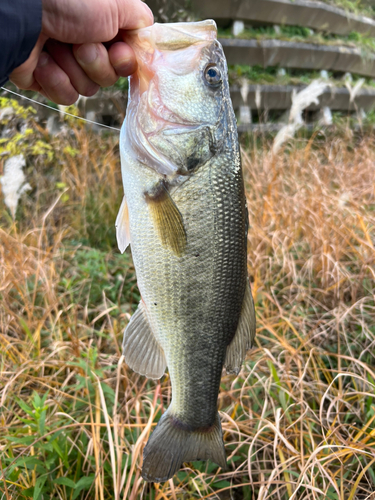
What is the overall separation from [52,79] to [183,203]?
85 centimetres

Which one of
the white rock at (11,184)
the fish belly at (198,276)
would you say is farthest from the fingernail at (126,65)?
the white rock at (11,184)

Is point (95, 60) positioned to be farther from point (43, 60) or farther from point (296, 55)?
point (296, 55)

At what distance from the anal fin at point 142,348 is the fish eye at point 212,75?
0.81 meters

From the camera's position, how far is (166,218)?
1130 mm

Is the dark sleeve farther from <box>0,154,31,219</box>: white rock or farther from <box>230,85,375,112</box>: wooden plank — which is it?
<box>230,85,375,112</box>: wooden plank

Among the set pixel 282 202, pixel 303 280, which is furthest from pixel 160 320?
pixel 282 202

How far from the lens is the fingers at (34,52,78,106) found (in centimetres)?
145

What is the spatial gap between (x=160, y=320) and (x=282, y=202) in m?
2.18

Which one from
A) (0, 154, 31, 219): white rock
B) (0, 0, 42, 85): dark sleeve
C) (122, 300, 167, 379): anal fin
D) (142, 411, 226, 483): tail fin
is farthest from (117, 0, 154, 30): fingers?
A: (0, 154, 31, 219): white rock

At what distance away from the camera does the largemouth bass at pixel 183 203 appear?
1.15 metres

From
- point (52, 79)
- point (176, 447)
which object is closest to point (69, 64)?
point (52, 79)

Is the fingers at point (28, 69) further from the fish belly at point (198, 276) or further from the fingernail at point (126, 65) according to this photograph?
the fish belly at point (198, 276)

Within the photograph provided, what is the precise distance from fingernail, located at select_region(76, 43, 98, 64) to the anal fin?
0.94 meters

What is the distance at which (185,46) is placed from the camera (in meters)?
1.19
